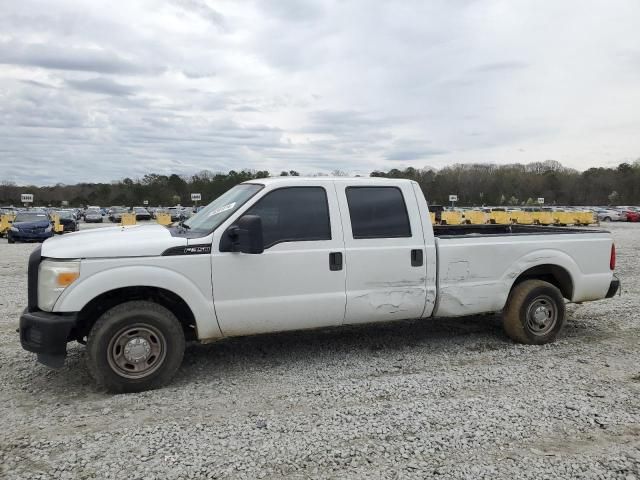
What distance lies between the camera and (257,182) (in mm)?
5586

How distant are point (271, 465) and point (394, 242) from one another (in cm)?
275

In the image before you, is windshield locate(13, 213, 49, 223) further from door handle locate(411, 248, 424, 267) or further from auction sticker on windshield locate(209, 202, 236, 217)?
door handle locate(411, 248, 424, 267)

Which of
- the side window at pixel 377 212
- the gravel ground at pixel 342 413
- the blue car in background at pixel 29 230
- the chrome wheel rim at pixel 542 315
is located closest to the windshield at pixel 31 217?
the blue car in background at pixel 29 230

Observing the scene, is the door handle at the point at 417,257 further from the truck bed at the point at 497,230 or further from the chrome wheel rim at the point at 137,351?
the chrome wheel rim at the point at 137,351

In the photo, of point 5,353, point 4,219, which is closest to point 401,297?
point 5,353

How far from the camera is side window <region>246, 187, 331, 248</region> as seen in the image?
5.18 metres

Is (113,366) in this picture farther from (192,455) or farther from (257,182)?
(257,182)

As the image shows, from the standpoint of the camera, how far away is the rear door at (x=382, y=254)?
5430 mm

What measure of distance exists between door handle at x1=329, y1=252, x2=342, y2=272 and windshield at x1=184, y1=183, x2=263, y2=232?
38.5 inches

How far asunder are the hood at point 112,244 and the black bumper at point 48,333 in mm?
523

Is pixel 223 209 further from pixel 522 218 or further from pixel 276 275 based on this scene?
pixel 522 218

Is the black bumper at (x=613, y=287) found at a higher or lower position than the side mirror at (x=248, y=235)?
lower

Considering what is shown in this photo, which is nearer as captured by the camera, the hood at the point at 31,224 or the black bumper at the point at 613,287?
the black bumper at the point at 613,287

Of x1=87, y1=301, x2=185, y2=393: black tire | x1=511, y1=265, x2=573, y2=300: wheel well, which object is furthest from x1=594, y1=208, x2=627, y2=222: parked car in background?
x1=87, y1=301, x2=185, y2=393: black tire
